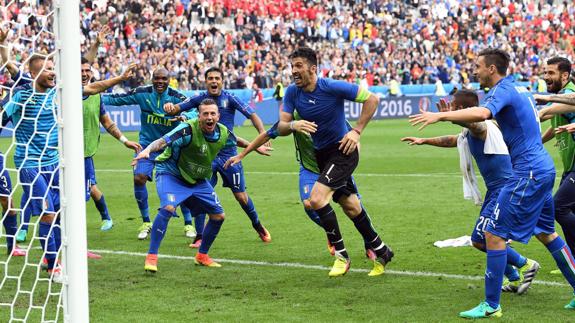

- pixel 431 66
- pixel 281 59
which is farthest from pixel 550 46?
pixel 281 59

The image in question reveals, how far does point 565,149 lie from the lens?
29.8 ft

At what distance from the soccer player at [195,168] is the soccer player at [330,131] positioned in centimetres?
88

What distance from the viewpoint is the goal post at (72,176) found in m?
5.48

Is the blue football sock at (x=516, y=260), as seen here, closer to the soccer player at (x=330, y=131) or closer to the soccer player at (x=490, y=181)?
the soccer player at (x=490, y=181)

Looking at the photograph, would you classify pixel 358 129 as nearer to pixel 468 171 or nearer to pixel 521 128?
pixel 468 171

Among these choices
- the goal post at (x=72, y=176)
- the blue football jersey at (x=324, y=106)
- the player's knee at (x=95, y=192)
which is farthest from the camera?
the player's knee at (x=95, y=192)

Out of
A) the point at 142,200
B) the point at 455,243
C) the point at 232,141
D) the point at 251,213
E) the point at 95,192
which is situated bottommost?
the point at 142,200

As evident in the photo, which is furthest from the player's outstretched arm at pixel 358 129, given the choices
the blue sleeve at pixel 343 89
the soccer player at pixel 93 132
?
the soccer player at pixel 93 132

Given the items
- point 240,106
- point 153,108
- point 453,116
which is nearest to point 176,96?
point 153,108

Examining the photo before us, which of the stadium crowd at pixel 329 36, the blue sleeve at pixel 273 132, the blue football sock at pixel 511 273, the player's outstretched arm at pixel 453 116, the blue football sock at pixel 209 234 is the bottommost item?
the stadium crowd at pixel 329 36

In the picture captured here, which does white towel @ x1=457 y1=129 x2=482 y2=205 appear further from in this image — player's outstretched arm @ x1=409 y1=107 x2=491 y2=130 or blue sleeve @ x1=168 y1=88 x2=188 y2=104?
blue sleeve @ x1=168 y1=88 x2=188 y2=104

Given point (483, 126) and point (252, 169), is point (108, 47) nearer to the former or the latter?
point (252, 169)

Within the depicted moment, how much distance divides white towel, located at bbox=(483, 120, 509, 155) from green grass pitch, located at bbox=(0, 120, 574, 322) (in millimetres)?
1273

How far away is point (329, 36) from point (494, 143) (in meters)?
40.0
